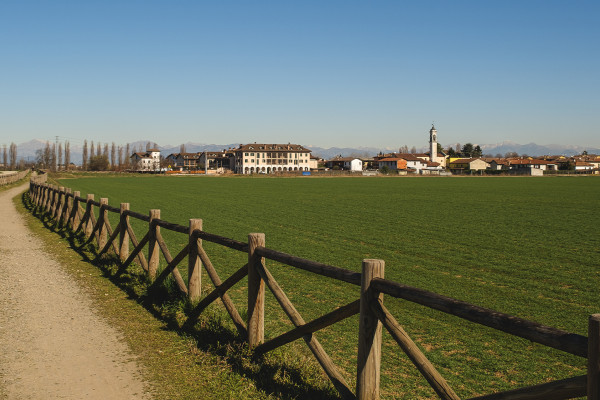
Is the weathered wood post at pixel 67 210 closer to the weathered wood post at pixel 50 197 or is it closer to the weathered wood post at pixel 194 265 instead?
the weathered wood post at pixel 50 197

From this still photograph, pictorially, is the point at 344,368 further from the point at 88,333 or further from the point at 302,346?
the point at 88,333

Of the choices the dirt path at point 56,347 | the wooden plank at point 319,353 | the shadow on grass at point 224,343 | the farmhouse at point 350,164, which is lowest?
the dirt path at point 56,347

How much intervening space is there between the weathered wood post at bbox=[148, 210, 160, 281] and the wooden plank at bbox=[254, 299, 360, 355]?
14.5 feet

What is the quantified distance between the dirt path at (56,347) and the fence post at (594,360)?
4347 mm

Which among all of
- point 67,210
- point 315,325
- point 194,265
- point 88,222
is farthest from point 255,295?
point 67,210

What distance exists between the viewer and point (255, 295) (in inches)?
265

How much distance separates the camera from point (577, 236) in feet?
65.0

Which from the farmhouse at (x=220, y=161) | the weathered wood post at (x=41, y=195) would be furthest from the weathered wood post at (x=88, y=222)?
the farmhouse at (x=220, y=161)

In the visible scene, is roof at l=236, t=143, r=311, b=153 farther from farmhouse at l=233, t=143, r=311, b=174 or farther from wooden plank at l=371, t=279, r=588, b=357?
wooden plank at l=371, t=279, r=588, b=357

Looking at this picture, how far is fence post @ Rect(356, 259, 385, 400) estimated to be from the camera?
15.2 feet

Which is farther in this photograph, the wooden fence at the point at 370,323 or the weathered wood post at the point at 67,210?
the weathered wood post at the point at 67,210

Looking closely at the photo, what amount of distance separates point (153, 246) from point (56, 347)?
11.4 ft

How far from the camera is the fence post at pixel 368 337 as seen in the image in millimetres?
4641

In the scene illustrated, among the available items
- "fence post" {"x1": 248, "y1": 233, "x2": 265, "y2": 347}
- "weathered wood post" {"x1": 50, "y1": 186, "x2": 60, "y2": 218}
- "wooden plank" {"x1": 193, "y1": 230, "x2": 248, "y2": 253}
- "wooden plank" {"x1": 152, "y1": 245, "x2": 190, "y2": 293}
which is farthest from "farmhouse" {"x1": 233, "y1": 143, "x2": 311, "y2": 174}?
"fence post" {"x1": 248, "y1": 233, "x2": 265, "y2": 347}
